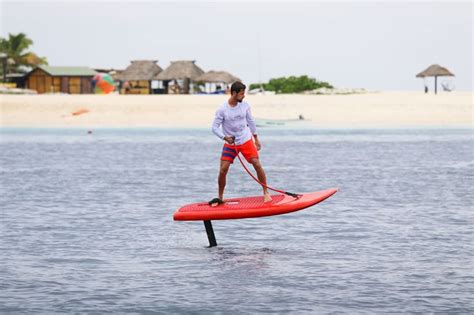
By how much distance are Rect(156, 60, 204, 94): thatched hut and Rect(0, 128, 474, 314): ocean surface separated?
5592 cm

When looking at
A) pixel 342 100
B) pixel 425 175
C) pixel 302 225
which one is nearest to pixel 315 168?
pixel 425 175

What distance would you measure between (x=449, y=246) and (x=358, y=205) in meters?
5.18

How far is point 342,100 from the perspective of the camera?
6881 centimetres

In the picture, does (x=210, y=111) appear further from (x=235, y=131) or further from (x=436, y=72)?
(x=235, y=131)

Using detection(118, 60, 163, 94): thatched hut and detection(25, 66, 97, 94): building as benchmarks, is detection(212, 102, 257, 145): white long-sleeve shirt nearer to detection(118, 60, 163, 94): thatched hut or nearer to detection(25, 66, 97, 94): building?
detection(118, 60, 163, 94): thatched hut

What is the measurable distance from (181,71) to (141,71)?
4.60 m

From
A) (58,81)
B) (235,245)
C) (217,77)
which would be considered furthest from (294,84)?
(235,245)

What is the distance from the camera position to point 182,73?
82.7 m

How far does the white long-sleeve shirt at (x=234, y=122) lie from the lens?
11883 mm

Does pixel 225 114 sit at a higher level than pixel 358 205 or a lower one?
higher

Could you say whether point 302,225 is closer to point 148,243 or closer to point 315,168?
point 148,243

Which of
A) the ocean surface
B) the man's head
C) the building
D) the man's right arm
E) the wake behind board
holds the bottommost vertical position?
the ocean surface

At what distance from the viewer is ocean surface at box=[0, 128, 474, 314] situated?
9047 mm

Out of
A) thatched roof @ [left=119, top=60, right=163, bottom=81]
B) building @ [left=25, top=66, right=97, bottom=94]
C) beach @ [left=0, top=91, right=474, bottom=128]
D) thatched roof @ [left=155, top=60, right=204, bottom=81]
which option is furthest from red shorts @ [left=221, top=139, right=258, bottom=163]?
building @ [left=25, top=66, right=97, bottom=94]
